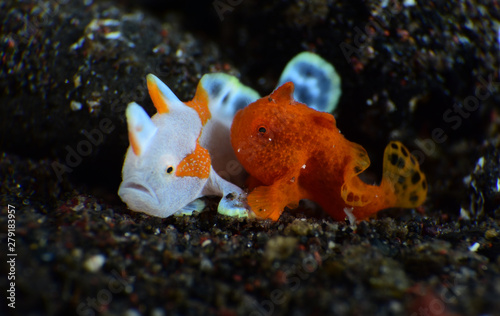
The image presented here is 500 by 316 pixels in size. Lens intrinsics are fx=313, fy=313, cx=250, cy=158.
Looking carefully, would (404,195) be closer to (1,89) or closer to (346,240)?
(346,240)

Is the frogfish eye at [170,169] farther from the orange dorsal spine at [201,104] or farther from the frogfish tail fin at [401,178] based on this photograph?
the frogfish tail fin at [401,178]

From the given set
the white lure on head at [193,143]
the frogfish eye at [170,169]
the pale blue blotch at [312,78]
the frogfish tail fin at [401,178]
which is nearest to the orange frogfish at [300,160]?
the frogfish tail fin at [401,178]

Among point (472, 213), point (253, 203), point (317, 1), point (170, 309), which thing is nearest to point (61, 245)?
point (170, 309)

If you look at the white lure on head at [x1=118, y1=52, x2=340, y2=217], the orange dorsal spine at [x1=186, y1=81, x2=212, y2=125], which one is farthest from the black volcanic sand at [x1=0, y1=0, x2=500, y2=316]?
the orange dorsal spine at [x1=186, y1=81, x2=212, y2=125]

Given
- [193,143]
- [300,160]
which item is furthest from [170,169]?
[300,160]

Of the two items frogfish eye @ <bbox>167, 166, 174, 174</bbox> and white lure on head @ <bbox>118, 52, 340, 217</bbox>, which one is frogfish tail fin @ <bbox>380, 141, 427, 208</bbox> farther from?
frogfish eye @ <bbox>167, 166, 174, 174</bbox>
